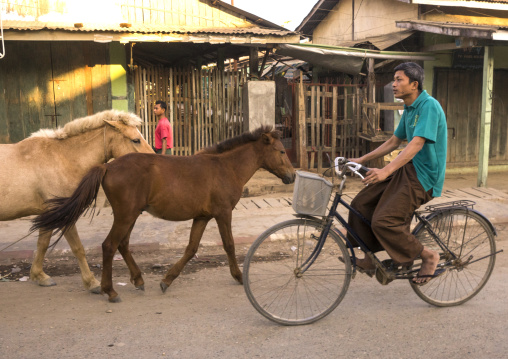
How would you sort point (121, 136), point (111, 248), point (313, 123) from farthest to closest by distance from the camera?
point (313, 123), point (121, 136), point (111, 248)

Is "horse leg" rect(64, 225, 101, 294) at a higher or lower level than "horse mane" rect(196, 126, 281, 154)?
lower

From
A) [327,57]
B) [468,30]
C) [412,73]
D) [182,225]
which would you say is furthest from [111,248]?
[327,57]

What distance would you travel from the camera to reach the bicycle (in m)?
3.89

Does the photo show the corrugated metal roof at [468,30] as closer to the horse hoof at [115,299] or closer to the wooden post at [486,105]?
the wooden post at [486,105]

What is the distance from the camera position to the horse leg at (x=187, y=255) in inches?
190

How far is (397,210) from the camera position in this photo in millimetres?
3936

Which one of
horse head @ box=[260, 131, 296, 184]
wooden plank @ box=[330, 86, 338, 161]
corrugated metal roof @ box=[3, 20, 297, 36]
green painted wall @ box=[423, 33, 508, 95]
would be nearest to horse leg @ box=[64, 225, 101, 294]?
horse head @ box=[260, 131, 296, 184]

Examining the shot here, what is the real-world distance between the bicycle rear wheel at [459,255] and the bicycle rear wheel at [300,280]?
2.25ft

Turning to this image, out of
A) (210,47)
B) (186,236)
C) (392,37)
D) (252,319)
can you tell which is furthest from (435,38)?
(252,319)

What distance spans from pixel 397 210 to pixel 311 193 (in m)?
0.70

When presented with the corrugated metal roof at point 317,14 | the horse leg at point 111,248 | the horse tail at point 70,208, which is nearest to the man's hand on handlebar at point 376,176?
the horse leg at point 111,248

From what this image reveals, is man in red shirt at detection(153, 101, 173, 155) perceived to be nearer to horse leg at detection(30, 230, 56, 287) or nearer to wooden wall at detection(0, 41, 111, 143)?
wooden wall at detection(0, 41, 111, 143)

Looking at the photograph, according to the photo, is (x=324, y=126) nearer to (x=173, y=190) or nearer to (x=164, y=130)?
(x=164, y=130)

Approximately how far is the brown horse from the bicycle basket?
1202 millimetres
